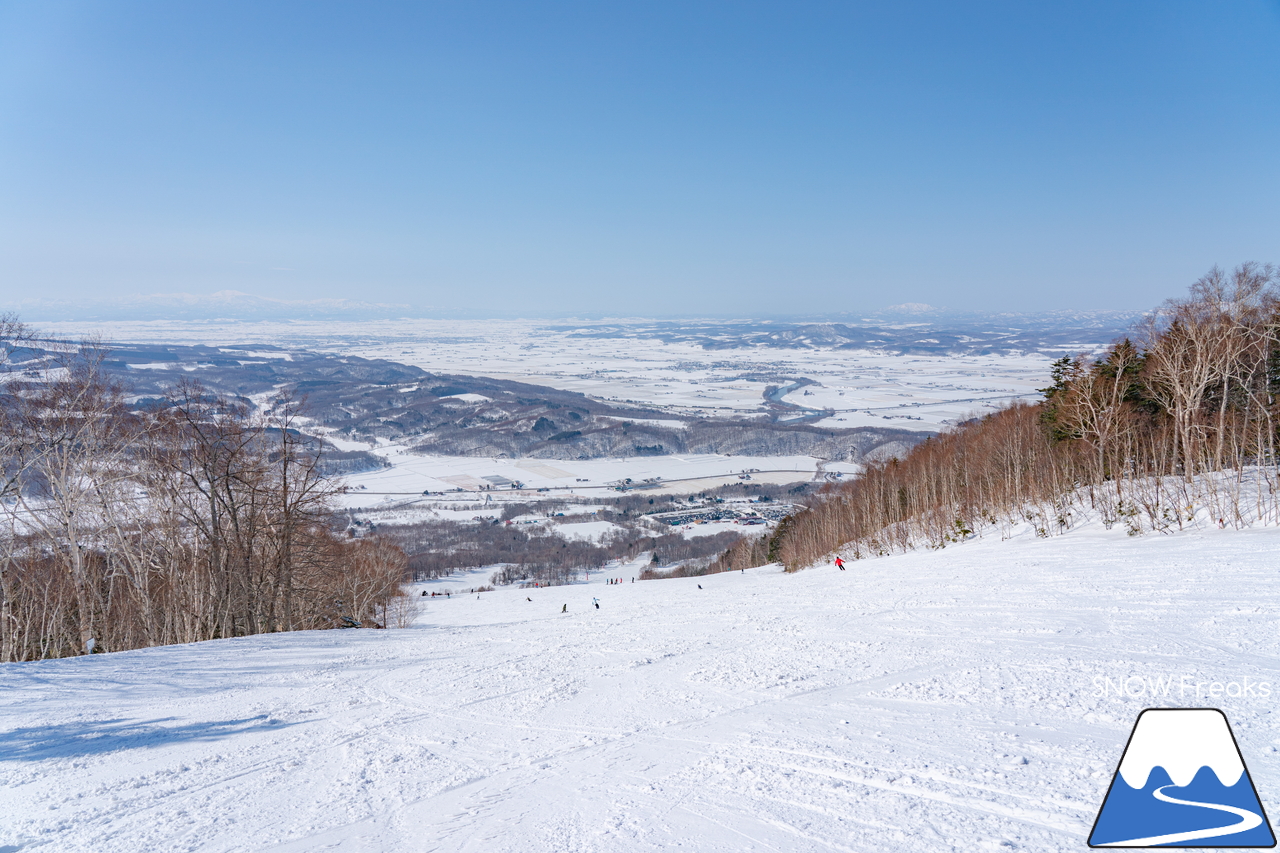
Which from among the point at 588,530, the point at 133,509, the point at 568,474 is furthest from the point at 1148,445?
the point at 568,474

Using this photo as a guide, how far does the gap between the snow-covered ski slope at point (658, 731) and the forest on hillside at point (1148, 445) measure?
30.6ft

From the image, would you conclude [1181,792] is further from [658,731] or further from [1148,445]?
[1148,445]

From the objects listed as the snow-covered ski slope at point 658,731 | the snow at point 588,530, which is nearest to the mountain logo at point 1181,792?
the snow-covered ski slope at point 658,731

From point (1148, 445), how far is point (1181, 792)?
94.2ft

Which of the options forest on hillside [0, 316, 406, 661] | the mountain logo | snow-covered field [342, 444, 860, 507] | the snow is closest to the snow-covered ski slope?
the mountain logo

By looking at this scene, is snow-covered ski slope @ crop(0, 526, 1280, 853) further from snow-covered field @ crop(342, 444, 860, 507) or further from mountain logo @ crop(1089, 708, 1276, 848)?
snow-covered field @ crop(342, 444, 860, 507)

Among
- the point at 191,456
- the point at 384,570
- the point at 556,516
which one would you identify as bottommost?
the point at 556,516

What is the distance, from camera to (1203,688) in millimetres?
5617

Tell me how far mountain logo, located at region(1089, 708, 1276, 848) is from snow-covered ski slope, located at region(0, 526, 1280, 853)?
0.54 meters

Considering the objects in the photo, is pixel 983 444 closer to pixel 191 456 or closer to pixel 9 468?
pixel 191 456

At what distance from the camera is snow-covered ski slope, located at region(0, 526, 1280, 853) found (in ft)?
13.4

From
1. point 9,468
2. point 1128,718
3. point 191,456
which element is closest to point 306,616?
point 191,456

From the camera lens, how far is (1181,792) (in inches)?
120

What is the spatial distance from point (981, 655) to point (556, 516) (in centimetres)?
6927
